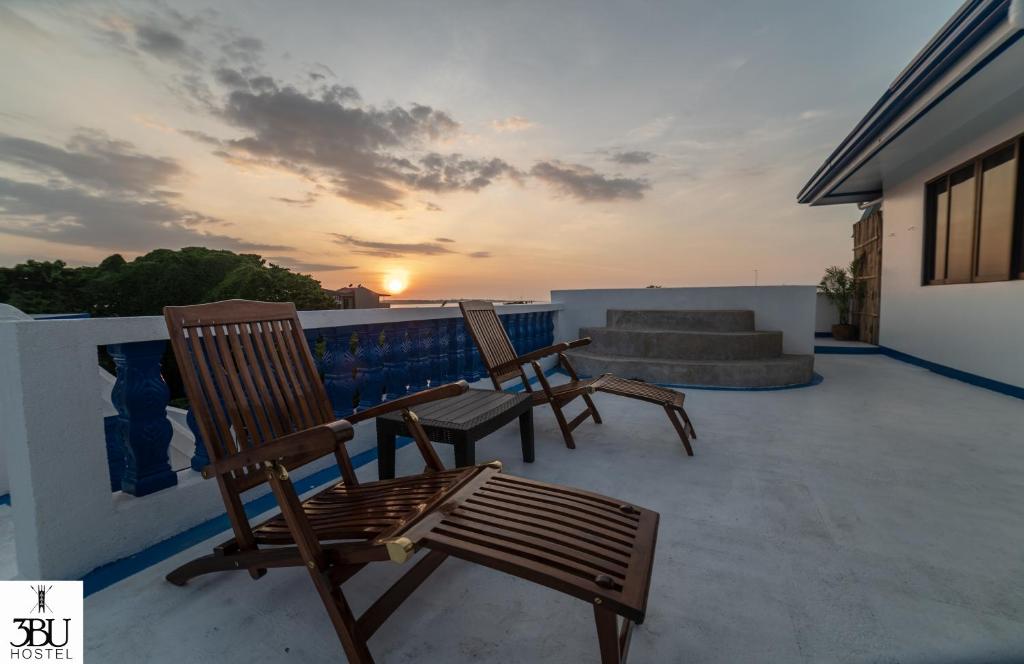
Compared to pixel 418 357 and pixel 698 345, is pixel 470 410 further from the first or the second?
pixel 698 345

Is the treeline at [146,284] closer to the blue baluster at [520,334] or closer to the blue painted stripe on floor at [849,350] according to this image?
the blue baluster at [520,334]

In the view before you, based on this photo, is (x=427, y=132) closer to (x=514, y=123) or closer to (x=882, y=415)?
(x=514, y=123)

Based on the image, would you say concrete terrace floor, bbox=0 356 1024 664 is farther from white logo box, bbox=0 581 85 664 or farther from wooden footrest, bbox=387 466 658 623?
wooden footrest, bbox=387 466 658 623

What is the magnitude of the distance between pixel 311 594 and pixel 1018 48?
7.07 meters

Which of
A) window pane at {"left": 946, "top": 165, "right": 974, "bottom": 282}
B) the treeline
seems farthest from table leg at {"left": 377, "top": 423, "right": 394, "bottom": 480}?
the treeline

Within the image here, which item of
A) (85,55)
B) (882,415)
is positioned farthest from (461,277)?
(882,415)

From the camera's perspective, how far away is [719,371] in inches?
207

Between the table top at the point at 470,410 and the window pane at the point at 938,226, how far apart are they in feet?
26.6

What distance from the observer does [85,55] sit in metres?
7.28

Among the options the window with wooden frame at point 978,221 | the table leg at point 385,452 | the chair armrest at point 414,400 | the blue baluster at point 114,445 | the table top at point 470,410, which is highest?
the window with wooden frame at point 978,221

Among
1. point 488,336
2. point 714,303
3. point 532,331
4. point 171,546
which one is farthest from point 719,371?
point 171,546

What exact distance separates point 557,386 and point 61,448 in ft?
9.16

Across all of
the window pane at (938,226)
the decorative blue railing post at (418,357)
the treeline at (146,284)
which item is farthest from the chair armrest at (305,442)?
the treeline at (146,284)

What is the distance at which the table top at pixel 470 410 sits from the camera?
2.25 meters
